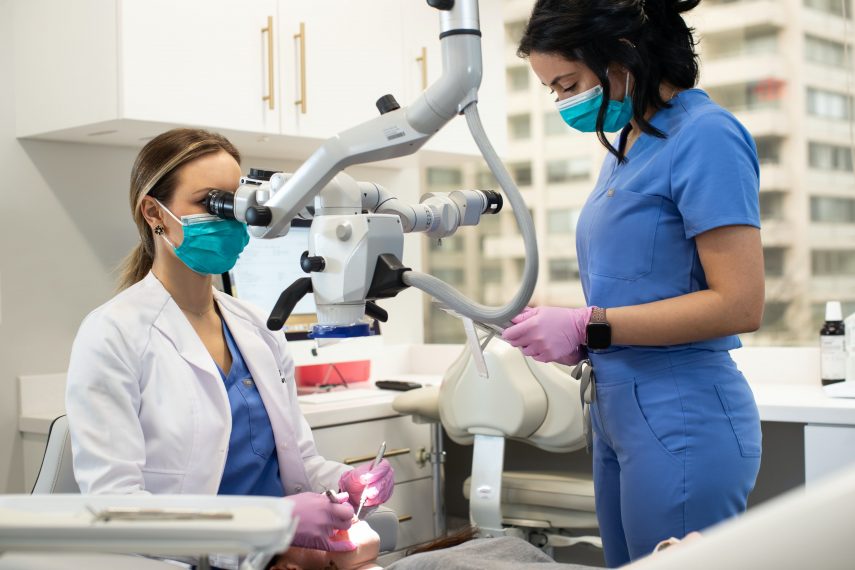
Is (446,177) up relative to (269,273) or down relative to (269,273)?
up

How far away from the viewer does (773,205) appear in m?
2.89

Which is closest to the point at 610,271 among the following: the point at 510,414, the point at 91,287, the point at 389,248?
the point at 389,248

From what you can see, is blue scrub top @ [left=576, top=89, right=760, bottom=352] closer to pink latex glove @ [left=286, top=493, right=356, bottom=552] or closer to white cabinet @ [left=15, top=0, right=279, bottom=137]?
pink latex glove @ [left=286, top=493, right=356, bottom=552]

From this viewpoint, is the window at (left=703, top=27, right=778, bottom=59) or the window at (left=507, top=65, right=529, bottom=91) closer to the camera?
the window at (left=703, top=27, right=778, bottom=59)

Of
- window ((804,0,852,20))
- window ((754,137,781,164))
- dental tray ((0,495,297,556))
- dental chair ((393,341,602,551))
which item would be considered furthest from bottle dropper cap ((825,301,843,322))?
dental tray ((0,495,297,556))

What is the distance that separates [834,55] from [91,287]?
229cm

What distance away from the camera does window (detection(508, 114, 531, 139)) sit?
3451 millimetres

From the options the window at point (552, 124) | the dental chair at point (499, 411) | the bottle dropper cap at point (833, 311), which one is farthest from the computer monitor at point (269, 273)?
the bottle dropper cap at point (833, 311)

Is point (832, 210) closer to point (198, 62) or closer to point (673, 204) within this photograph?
point (673, 204)

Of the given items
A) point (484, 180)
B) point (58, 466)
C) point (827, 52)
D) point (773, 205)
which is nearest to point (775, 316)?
point (773, 205)

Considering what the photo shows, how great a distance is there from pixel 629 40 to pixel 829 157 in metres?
1.78

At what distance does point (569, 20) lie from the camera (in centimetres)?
130

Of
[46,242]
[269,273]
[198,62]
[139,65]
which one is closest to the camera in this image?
[139,65]

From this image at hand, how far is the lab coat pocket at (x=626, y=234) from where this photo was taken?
1.30 meters
